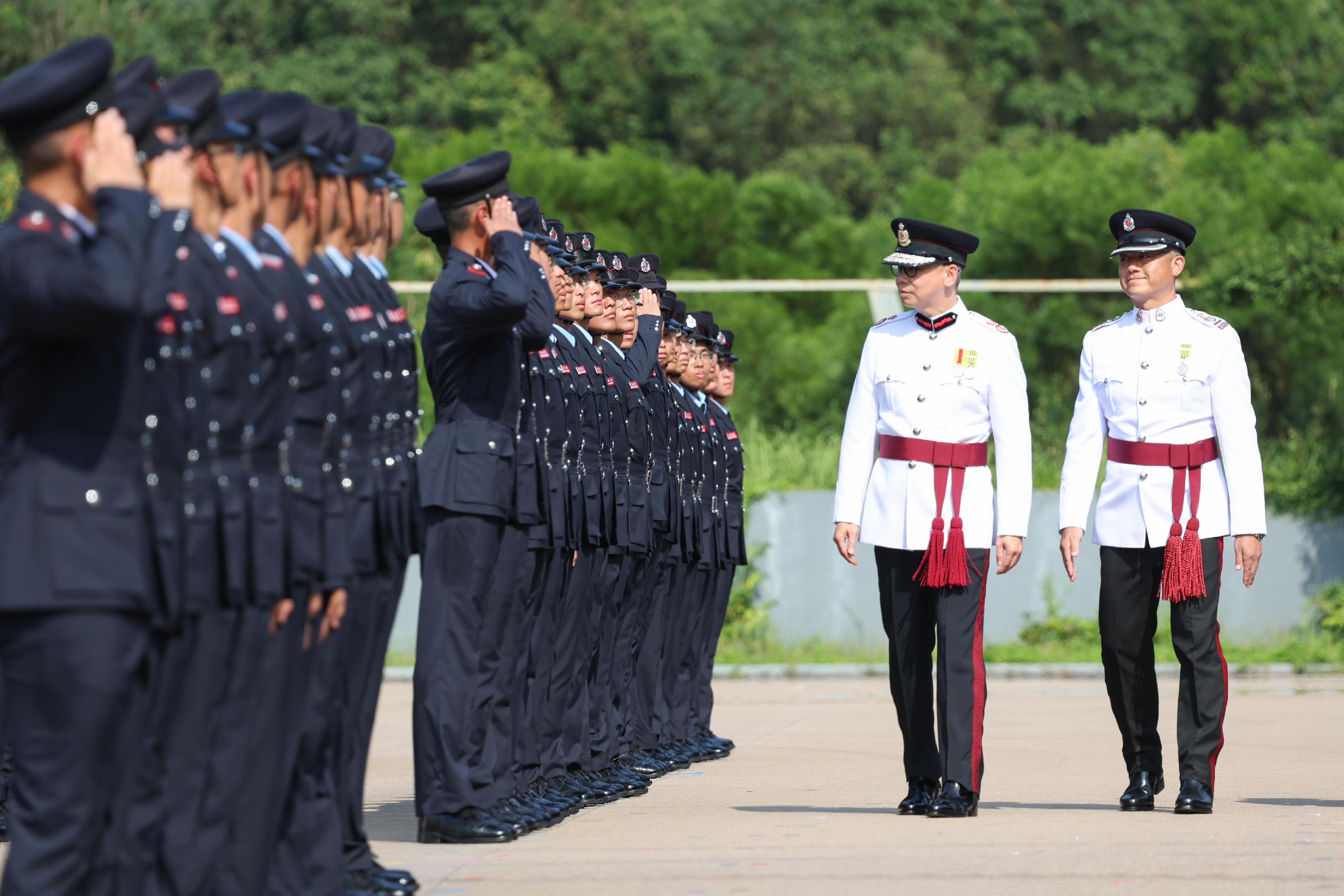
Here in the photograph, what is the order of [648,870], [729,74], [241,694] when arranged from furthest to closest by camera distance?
1. [729,74]
2. [648,870]
3. [241,694]

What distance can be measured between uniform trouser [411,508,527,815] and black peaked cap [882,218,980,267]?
227 cm

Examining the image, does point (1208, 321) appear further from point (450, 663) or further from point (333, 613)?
point (333, 613)

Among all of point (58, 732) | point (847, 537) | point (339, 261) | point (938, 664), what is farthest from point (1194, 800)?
point (58, 732)

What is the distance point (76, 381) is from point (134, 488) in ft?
0.85

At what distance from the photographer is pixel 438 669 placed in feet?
25.0

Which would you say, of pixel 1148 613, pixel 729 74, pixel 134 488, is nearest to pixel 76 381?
pixel 134 488

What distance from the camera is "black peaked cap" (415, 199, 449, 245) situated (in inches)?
324

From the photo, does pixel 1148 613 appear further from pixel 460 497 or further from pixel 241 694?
pixel 241 694

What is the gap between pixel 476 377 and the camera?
7766 mm

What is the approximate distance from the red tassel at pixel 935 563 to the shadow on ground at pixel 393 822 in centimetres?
218

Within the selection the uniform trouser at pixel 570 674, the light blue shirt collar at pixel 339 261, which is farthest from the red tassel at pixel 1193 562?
the light blue shirt collar at pixel 339 261

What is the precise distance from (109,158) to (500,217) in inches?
119

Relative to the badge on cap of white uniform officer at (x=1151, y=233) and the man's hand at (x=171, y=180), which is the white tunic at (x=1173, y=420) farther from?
the man's hand at (x=171, y=180)

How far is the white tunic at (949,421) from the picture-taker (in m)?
8.70
